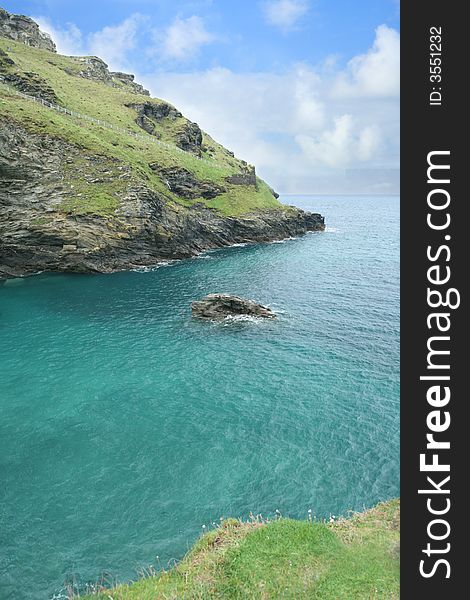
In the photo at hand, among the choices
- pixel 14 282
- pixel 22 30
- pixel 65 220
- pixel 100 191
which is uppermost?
pixel 22 30

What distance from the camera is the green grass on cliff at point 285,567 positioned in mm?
12750

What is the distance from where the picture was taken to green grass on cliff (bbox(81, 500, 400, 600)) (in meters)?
12.8

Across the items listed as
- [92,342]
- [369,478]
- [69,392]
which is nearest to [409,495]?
[369,478]

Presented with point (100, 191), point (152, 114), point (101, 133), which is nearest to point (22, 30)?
point (152, 114)

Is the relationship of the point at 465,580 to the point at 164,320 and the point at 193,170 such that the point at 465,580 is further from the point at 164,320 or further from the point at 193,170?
the point at 193,170

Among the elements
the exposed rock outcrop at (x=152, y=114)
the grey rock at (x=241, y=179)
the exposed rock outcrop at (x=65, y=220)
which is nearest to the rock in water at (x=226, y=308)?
the exposed rock outcrop at (x=65, y=220)

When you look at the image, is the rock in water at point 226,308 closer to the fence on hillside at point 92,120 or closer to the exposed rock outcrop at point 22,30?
the fence on hillside at point 92,120

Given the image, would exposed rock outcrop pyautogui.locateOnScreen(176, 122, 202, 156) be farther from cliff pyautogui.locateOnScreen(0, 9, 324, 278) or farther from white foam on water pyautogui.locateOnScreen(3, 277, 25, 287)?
white foam on water pyautogui.locateOnScreen(3, 277, 25, 287)

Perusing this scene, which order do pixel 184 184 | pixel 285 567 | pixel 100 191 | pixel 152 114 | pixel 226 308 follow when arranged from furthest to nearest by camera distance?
pixel 152 114, pixel 184 184, pixel 100 191, pixel 226 308, pixel 285 567

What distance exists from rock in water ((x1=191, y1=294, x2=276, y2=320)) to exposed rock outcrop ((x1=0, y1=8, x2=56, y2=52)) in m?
182

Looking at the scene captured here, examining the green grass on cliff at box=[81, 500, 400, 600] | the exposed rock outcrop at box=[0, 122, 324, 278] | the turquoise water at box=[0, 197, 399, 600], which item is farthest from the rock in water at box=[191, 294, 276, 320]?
the green grass on cliff at box=[81, 500, 400, 600]

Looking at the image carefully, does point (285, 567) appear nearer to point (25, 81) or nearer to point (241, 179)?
point (241, 179)

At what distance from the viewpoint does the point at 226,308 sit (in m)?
55.3

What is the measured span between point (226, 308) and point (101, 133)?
80.6 metres
